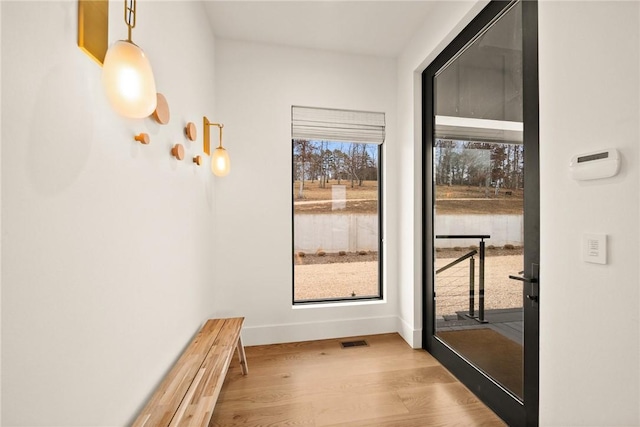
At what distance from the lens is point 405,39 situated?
2.62m

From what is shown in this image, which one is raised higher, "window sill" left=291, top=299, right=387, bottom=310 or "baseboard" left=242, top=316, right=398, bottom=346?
"window sill" left=291, top=299, right=387, bottom=310

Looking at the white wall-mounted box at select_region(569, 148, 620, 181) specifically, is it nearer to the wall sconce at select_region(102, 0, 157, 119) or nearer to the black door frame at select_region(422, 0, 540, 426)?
the black door frame at select_region(422, 0, 540, 426)

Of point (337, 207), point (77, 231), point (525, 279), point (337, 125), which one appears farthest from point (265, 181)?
point (525, 279)

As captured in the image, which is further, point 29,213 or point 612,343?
point 612,343

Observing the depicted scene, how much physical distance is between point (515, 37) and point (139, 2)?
6.55 ft

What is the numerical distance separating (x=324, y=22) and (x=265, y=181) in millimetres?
1499

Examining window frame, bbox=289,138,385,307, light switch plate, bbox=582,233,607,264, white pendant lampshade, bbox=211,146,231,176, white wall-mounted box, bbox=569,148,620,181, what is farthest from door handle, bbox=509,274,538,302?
white pendant lampshade, bbox=211,146,231,176

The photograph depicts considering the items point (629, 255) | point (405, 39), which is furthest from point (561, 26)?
point (405, 39)

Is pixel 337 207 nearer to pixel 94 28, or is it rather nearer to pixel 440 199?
pixel 440 199

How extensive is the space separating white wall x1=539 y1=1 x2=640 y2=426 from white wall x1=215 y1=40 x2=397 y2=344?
177cm

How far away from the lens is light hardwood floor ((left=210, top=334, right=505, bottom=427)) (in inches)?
66.6

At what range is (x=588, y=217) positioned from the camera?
1133mm

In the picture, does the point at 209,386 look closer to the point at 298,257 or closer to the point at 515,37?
the point at 298,257

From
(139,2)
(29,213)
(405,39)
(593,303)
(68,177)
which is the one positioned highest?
(405,39)
